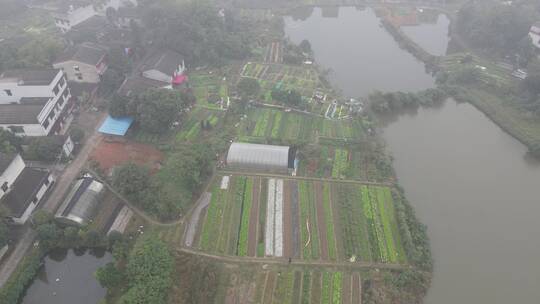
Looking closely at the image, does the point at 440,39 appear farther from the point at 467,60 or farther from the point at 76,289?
the point at 76,289

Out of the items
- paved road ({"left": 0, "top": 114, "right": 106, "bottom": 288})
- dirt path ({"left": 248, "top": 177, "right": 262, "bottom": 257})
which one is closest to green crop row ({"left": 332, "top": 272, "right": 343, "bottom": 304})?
dirt path ({"left": 248, "top": 177, "right": 262, "bottom": 257})

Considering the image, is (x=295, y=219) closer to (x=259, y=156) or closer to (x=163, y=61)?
(x=259, y=156)

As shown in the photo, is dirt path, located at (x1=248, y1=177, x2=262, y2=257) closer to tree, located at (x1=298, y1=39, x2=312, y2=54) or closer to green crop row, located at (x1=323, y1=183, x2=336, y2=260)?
green crop row, located at (x1=323, y1=183, x2=336, y2=260)

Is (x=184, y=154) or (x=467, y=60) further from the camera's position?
(x=467, y=60)

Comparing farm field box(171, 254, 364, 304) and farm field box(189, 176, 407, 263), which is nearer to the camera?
farm field box(171, 254, 364, 304)

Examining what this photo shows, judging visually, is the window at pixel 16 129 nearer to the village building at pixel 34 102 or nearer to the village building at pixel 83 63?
the village building at pixel 34 102

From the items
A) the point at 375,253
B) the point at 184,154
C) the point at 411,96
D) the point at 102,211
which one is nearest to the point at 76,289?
the point at 102,211
